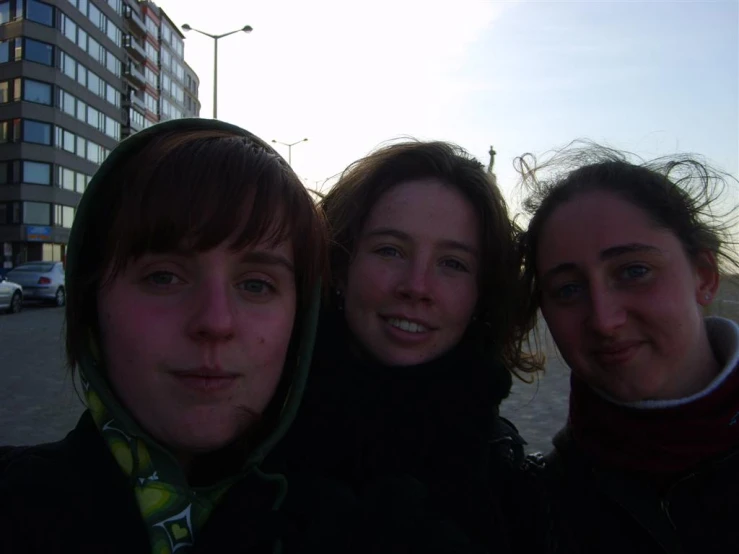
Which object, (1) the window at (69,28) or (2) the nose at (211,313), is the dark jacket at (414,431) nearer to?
(2) the nose at (211,313)

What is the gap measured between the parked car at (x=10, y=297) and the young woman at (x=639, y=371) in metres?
18.2

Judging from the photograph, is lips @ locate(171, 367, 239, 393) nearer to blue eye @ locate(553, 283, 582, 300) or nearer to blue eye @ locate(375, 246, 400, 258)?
blue eye @ locate(375, 246, 400, 258)

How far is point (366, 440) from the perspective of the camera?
6.09 ft

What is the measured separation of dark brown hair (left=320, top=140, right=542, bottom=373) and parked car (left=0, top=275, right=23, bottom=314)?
57.8ft

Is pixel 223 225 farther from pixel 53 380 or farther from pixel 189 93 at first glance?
pixel 189 93

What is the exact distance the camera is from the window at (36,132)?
138 feet

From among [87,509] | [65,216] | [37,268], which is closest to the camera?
[87,509]

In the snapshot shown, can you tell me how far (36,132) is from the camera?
140ft

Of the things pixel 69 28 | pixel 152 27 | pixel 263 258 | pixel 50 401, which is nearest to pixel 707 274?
pixel 263 258

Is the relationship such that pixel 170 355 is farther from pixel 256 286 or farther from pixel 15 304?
pixel 15 304

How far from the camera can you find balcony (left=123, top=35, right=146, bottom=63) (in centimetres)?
5716

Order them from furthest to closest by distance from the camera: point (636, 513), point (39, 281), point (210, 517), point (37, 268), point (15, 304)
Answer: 1. point (37, 268)
2. point (39, 281)
3. point (15, 304)
4. point (636, 513)
5. point (210, 517)

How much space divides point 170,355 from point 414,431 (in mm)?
814

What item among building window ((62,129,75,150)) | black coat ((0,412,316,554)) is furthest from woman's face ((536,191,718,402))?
building window ((62,129,75,150))
